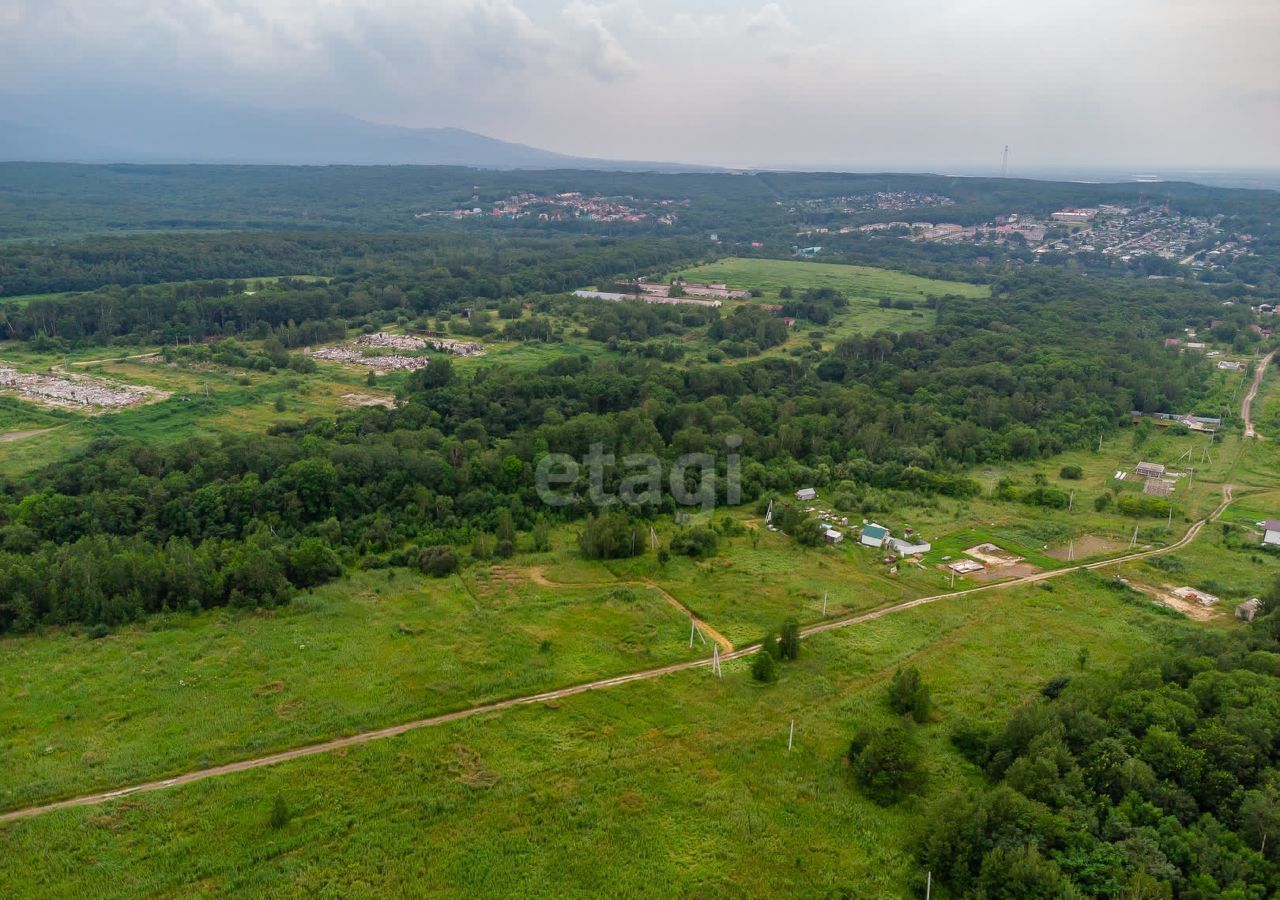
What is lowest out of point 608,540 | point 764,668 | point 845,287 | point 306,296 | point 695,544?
point 695,544

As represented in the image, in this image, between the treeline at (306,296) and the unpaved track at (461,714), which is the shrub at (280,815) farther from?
the treeline at (306,296)

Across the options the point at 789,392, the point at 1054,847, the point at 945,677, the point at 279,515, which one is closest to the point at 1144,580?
the point at 945,677

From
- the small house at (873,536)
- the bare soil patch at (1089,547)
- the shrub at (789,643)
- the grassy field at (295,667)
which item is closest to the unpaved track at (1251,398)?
the bare soil patch at (1089,547)

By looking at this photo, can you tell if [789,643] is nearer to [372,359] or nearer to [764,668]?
[764,668]

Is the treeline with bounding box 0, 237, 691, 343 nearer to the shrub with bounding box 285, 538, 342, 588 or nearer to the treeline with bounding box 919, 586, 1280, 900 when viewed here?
→ the shrub with bounding box 285, 538, 342, 588

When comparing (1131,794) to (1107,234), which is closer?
(1131,794)

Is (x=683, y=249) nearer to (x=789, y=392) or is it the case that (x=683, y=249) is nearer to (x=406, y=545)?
(x=789, y=392)

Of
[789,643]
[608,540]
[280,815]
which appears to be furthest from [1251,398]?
[280,815]
